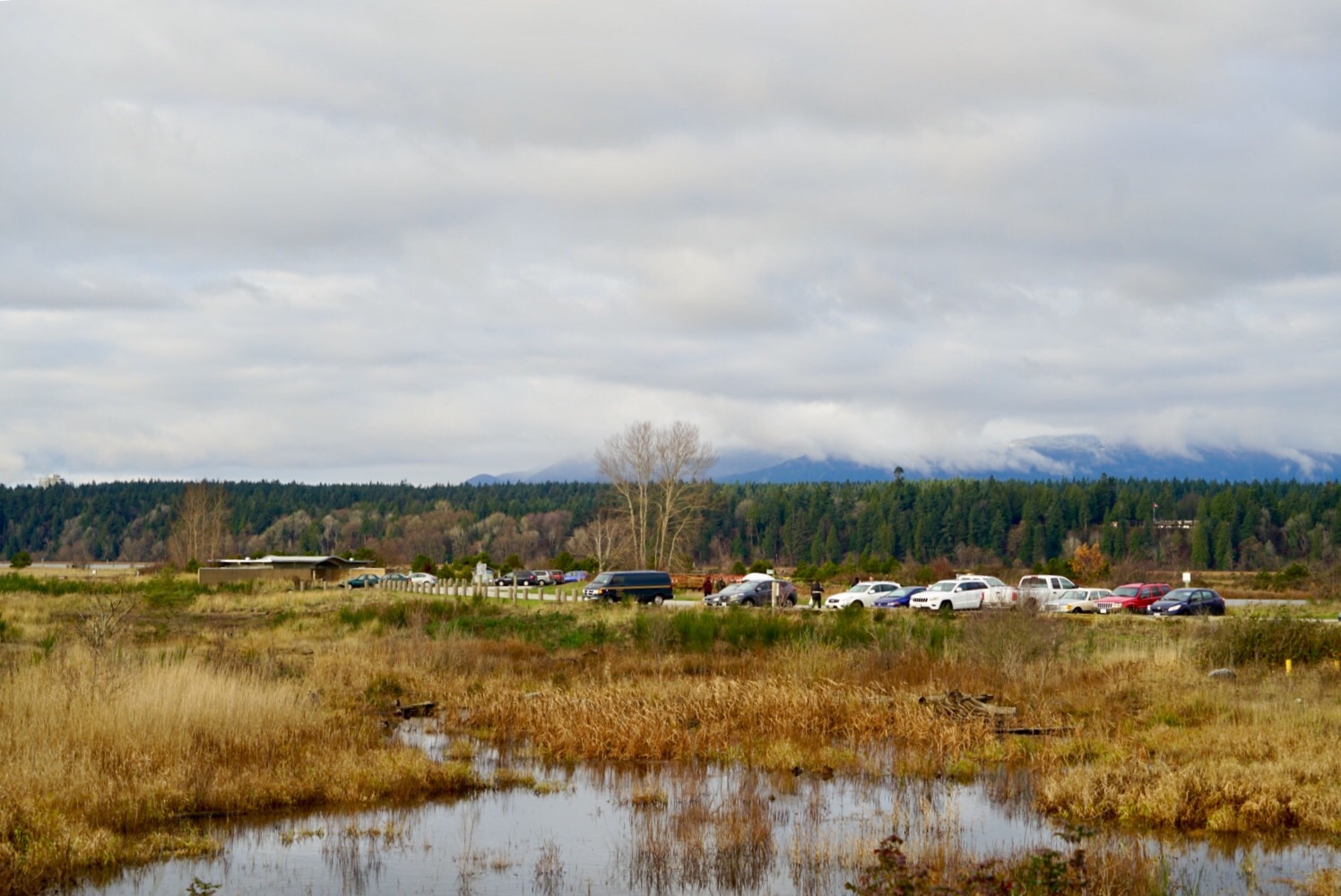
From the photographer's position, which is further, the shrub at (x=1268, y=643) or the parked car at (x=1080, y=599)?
the parked car at (x=1080, y=599)

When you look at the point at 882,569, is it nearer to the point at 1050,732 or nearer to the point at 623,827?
the point at 1050,732

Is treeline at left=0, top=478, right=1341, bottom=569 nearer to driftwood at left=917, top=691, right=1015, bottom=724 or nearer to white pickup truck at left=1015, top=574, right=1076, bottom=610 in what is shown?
white pickup truck at left=1015, top=574, right=1076, bottom=610

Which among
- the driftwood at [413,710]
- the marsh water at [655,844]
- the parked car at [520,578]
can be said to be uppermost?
the marsh water at [655,844]

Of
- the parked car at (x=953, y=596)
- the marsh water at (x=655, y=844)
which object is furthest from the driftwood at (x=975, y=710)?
the parked car at (x=953, y=596)

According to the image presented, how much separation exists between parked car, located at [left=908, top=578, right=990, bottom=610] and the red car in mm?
5284

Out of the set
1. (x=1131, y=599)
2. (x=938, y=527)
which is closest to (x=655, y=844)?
(x=1131, y=599)

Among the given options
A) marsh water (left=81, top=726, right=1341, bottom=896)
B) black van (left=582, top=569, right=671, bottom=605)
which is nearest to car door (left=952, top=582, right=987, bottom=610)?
black van (left=582, top=569, right=671, bottom=605)

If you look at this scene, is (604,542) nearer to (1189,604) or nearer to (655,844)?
(1189,604)

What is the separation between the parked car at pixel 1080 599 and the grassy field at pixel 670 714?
47.7 ft

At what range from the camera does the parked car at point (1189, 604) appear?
159ft

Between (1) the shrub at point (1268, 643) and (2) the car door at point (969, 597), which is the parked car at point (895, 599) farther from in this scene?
(1) the shrub at point (1268, 643)

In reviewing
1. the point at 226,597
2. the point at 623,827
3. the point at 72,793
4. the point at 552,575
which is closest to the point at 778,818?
the point at 623,827

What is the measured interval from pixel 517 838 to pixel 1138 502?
151415 mm

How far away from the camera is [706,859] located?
14.1 metres
